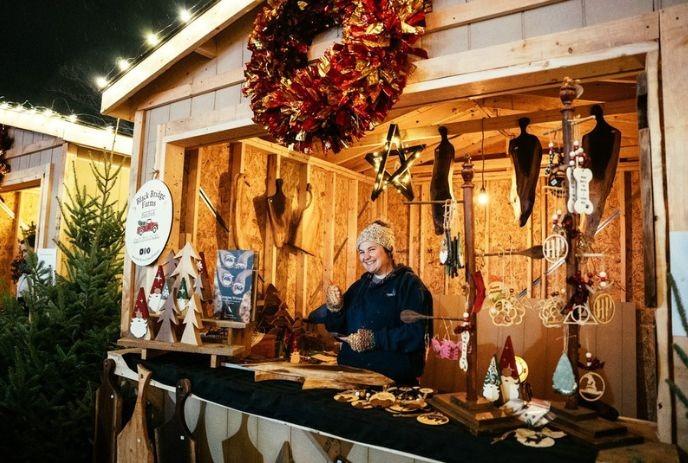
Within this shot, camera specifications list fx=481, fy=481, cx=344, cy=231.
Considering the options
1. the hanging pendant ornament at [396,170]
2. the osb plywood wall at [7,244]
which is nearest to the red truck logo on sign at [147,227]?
the hanging pendant ornament at [396,170]

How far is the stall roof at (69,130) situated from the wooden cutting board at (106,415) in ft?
11.0

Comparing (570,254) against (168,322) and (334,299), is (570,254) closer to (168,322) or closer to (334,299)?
(334,299)

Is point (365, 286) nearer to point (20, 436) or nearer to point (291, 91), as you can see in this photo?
point (291, 91)

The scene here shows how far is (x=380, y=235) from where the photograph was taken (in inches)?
135

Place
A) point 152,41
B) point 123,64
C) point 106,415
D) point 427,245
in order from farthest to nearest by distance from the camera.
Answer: point 427,245, point 123,64, point 152,41, point 106,415

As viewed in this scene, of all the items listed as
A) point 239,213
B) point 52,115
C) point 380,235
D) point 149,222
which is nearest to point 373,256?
point 380,235

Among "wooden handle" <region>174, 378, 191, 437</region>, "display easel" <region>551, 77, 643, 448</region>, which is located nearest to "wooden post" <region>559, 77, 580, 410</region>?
"display easel" <region>551, 77, 643, 448</region>

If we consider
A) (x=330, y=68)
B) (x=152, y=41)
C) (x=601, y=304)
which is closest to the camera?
(x=601, y=304)

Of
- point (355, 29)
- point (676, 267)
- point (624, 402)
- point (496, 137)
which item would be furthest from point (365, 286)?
point (496, 137)

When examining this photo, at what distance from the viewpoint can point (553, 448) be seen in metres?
1.73

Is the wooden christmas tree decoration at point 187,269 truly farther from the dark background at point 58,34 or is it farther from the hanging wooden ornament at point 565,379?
the dark background at point 58,34

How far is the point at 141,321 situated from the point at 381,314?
1672 millimetres

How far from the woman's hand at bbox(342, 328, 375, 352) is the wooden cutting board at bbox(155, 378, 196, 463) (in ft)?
3.37

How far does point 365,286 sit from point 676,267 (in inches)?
79.5
